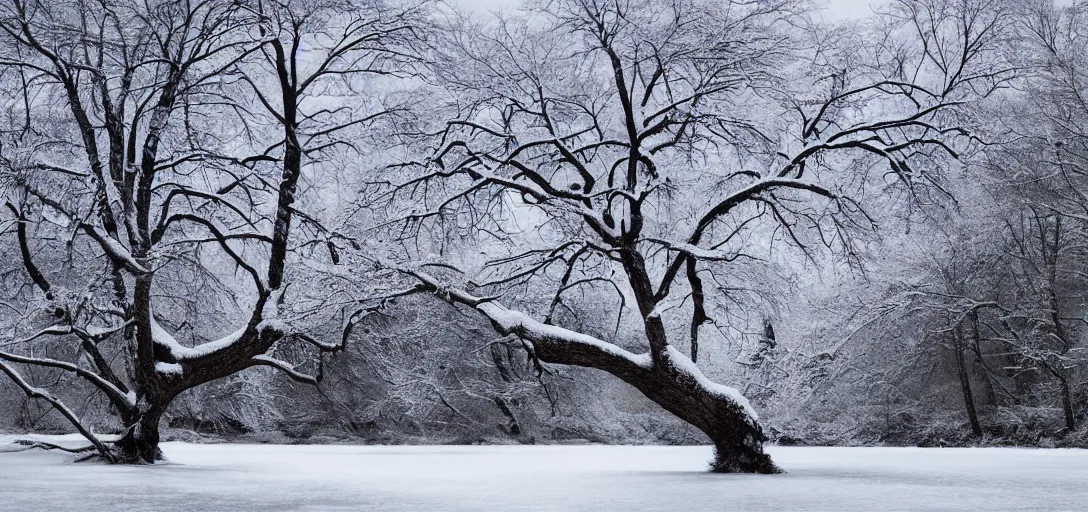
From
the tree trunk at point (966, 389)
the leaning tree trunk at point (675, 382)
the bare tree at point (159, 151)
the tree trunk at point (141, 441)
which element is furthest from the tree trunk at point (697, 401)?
the tree trunk at point (966, 389)

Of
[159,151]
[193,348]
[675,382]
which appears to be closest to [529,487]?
[675,382]

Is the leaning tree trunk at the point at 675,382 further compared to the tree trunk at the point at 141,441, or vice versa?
the tree trunk at the point at 141,441

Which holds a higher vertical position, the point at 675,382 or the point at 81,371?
the point at 81,371

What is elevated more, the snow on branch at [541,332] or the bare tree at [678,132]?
the bare tree at [678,132]

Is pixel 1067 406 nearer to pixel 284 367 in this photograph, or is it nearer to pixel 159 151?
pixel 284 367

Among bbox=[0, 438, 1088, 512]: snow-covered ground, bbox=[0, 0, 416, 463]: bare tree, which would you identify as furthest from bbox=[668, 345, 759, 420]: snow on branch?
bbox=[0, 0, 416, 463]: bare tree

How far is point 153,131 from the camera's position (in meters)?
13.5

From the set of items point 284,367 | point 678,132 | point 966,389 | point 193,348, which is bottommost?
point 284,367

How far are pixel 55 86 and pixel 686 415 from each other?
418 inches

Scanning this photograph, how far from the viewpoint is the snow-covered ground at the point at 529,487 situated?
716 cm

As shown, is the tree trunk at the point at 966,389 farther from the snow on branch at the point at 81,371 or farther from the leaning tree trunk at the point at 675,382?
the snow on branch at the point at 81,371

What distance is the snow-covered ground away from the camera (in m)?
7.16

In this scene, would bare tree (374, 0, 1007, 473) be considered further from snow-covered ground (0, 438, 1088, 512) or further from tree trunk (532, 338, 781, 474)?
snow-covered ground (0, 438, 1088, 512)

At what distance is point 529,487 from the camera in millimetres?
9258
